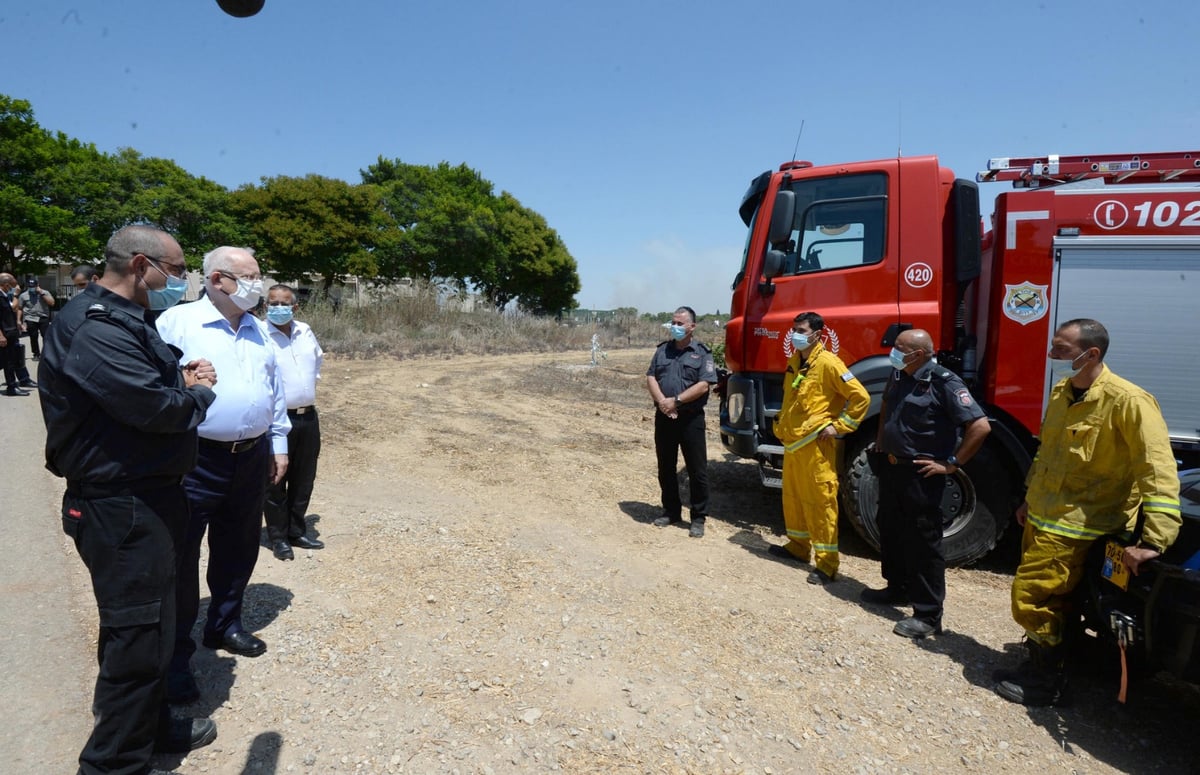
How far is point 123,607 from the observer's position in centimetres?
216

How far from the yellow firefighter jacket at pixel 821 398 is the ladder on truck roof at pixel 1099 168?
5.93 feet

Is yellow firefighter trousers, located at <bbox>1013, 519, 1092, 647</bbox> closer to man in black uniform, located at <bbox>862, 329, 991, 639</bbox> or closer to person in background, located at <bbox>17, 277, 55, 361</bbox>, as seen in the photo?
man in black uniform, located at <bbox>862, 329, 991, 639</bbox>

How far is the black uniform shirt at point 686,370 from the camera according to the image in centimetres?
541

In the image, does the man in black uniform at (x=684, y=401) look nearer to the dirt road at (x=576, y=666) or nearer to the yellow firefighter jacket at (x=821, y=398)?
→ the dirt road at (x=576, y=666)

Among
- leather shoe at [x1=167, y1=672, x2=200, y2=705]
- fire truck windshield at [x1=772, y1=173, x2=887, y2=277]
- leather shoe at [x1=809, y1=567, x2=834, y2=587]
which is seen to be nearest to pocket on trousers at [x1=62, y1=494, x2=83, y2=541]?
leather shoe at [x1=167, y1=672, x2=200, y2=705]

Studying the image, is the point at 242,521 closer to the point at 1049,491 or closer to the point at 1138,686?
the point at 1049,491

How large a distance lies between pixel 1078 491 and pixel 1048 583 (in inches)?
18.1

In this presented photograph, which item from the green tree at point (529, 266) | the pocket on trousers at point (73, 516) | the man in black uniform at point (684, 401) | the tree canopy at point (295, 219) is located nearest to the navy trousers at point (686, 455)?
the man in black uniform at point (684, 401)

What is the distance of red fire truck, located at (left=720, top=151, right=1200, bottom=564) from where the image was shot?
14.1 feet

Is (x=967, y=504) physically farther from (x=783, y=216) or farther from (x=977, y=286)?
(x=783, y=216)

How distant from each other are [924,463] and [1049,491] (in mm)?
758

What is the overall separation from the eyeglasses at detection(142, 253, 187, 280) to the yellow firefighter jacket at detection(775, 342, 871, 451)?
3732 millimetres

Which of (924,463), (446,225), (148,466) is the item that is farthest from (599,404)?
(446,225)

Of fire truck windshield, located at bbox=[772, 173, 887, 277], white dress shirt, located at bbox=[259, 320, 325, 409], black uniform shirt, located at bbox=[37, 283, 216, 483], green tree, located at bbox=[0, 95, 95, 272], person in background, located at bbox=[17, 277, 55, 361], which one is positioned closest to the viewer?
black uniform shirt, located at bbox=[37, 283, 216, 483]
